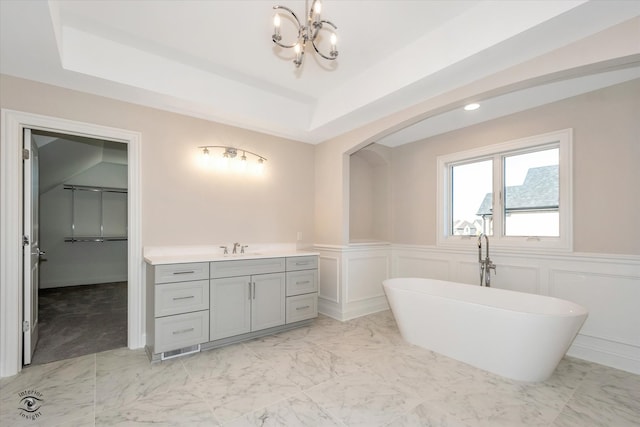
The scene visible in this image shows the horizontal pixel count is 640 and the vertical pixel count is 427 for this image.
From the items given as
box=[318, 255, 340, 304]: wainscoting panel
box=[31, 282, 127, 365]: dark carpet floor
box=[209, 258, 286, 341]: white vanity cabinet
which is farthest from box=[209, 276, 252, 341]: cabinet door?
box=[318, 255, 340, 304]: wainscoting panel

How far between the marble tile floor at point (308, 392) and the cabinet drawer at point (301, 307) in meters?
0.56

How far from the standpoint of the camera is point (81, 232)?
586cm

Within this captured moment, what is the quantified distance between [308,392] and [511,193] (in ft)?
10.4

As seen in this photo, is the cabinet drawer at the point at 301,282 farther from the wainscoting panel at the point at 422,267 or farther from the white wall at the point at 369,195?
the wainscoting panel at the point at 422,267

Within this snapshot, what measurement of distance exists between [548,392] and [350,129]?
3.19m

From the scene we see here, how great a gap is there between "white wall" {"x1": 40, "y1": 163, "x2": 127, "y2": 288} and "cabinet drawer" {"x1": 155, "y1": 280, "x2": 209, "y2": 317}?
178 inches

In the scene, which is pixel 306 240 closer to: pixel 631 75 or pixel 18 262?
pixel 18 262

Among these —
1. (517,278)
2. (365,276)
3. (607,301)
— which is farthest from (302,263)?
(607,301)

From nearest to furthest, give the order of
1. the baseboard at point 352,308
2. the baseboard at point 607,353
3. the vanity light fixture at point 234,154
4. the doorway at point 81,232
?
1. the baseboard at point 607,353
2. the vanity light fixture at point 234,154
3. the baseboard at point 352,308
4. the doorway at point 81,232

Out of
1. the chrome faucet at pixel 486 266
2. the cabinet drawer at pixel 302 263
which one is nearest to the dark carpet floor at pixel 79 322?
the cabinet drawer at pixel 302 263

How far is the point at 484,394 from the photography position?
7.02 feet

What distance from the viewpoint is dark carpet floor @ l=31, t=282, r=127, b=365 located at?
2.85 metres

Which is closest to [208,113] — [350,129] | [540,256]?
[350,129]

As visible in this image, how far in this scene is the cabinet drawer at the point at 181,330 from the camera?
2.59m
